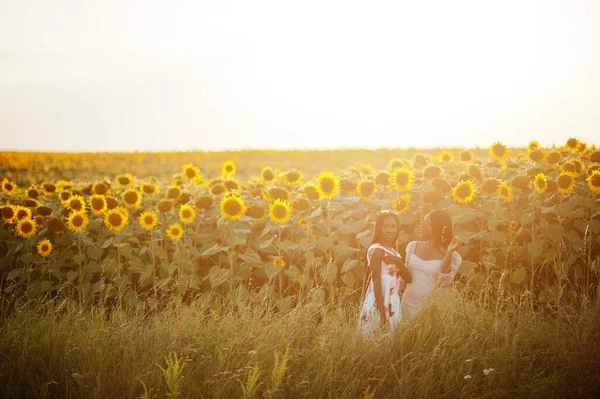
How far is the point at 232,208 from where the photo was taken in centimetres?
664

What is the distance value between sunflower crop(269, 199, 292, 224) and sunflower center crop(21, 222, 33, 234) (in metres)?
3.18

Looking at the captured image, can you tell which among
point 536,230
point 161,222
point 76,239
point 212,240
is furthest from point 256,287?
point 536,230

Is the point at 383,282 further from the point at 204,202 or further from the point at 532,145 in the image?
the point at 532,145

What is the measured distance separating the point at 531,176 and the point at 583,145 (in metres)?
2.00

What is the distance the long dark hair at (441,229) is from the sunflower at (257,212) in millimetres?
2092

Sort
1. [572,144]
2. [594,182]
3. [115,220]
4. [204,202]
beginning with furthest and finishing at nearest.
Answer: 1. [572,144]
2. [115,220]
3. [204,202]
4. [594,182]

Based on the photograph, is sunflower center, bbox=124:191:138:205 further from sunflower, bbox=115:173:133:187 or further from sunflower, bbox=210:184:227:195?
sunflower, bbox=115:173:133:187

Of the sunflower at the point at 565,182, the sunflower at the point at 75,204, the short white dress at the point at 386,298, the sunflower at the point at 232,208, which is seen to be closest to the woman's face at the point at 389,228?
the short white dress at the point at 386,298

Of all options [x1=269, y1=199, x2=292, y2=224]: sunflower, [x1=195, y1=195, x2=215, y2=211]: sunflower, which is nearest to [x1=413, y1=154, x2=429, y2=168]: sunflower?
[x1=269, y1=199, x2=292, y2=224]: sunflower

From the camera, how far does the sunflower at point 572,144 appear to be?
853 centimetres

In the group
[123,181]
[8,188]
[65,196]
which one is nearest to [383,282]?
[65,196]

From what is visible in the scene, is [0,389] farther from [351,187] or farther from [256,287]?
[351,187]

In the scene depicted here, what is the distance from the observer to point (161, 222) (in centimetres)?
715

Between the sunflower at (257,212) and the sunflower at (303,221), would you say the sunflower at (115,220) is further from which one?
the sunflower at (303,221)
